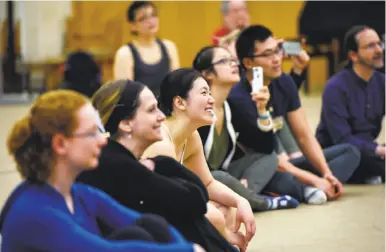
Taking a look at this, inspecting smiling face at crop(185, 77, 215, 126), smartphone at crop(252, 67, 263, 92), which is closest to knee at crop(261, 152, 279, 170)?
smartphone at crop(252, 67, 263, 92)

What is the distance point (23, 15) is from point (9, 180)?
8468 mm

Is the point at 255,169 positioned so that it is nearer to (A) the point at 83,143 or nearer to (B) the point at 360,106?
(B) the point at 360,106

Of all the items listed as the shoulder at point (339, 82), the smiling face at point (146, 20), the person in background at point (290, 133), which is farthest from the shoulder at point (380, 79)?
the smiling face at point (146, 20)

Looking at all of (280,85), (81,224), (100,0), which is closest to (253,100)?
(280,85)

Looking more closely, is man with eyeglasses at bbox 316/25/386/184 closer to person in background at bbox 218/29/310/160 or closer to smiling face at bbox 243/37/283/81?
person in background at bbox 218/29/310/160

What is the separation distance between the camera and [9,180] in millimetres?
5629

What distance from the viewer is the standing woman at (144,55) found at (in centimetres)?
627

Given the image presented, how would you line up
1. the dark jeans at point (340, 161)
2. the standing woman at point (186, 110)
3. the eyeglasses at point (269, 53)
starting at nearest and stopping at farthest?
the standing woman at point (186, 110), the eyeglasses at point (269, 53), the dark jeans at point (340, 161)

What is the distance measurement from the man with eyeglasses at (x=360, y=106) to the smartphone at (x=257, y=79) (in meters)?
0.85

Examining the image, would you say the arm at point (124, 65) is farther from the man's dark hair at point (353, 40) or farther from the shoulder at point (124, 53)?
the man's dark hair at point (353, 40)

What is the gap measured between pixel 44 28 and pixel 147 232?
11.7 meters

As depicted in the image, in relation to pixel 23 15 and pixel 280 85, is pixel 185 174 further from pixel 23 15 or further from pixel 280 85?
pixel 23 15

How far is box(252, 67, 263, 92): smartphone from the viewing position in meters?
4.58

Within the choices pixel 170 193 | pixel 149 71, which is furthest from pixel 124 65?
pixel 170 193
